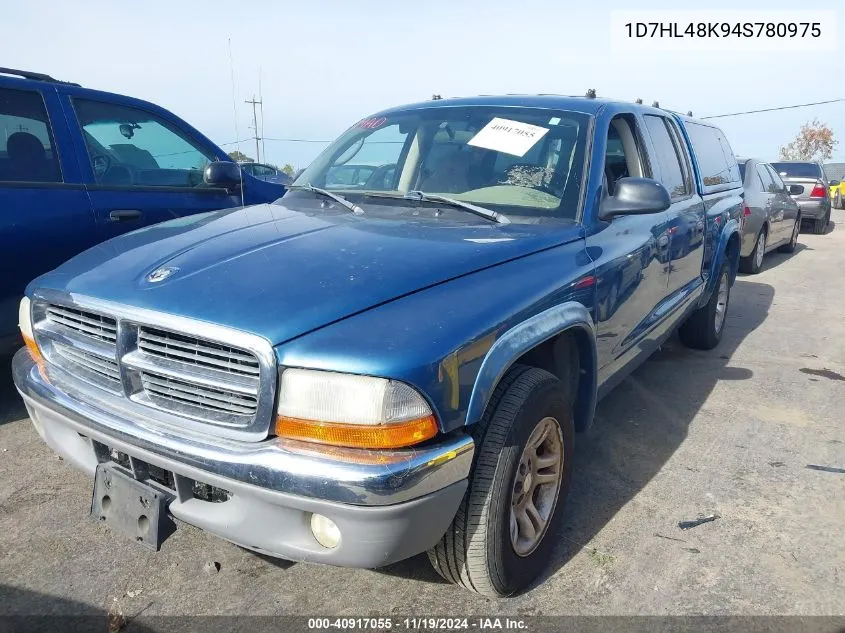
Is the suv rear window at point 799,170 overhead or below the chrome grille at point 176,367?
overhead

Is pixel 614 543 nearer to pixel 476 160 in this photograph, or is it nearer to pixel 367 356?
pixel 367 356

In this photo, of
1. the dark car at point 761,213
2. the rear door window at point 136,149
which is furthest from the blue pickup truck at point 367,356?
the dark car at point 761,213

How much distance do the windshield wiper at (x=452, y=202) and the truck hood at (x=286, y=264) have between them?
9cm

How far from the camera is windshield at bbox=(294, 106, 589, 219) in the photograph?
2916 mm

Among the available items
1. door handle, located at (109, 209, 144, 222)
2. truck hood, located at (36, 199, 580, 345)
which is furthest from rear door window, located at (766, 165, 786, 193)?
door handle, located at (109, 209, 144, 222)

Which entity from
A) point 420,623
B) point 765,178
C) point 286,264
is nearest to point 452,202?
point 286,264

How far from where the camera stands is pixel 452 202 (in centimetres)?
285

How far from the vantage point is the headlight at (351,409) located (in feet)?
5.76

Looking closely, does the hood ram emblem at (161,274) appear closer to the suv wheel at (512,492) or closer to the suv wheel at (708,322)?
the suv wheel at (512,492)

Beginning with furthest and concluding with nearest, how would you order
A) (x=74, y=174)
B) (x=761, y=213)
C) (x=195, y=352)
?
(x=761, y=213)
(x=74, y=174)
(x=195, y=352)

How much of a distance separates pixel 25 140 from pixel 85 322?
7.03 feet

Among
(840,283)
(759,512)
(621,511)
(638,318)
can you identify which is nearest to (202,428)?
(621,511)

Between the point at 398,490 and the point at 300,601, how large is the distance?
34.1 inches

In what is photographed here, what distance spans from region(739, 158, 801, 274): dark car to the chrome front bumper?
24.4 ft
